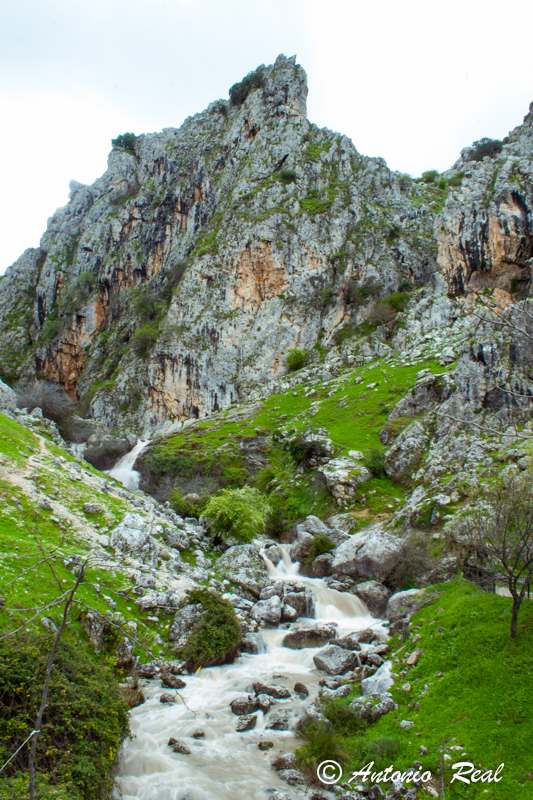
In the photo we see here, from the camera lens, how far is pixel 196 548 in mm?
23969

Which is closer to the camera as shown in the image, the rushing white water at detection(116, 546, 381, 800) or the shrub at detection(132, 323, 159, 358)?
the rushing white water at detection(116, 546, 381, 800)

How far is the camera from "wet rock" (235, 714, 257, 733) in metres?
11.1

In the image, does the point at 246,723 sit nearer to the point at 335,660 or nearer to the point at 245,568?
the point at 335,660

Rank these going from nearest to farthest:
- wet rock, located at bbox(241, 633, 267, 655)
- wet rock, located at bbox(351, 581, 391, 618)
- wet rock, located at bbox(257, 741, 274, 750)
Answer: wet rock, located at bbox(257, 741, 274, 750) < wet rock, located at bbox(241, 633, 267, 655) < wet rock, located at bbox(351, 581, 391, 618)

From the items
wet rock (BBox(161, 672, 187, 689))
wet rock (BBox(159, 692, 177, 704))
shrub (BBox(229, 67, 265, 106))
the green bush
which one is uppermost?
shrub (BBox(229, 67, 265, 106))

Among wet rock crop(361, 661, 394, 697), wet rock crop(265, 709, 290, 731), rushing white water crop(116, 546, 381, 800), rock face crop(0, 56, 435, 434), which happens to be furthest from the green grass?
rock face crop(0, 56, 435, 434)

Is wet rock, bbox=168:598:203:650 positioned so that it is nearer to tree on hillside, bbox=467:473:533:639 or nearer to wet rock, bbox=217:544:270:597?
wet rock, bbox=217:544:270:597

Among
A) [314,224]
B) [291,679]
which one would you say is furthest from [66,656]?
[314,224]

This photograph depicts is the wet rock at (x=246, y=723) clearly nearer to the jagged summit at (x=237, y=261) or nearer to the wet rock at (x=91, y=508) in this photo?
the wet rock at (x=91, y=508)

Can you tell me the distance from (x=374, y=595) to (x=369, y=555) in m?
2.39

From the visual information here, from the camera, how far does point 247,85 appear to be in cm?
9294

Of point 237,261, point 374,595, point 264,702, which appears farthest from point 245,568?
point 237,261

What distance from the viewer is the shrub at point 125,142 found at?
11700cm

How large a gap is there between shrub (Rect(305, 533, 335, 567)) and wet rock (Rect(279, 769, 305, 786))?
16.5 metres
